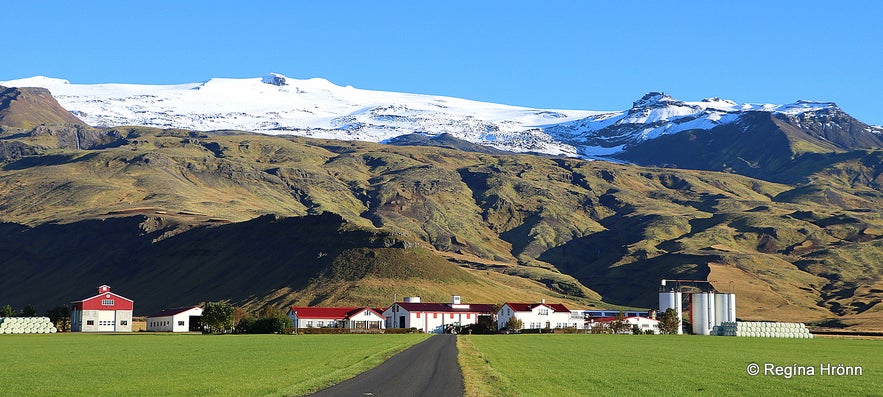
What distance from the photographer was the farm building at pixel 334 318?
6772 inches

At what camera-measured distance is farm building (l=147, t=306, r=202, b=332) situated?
578 feet

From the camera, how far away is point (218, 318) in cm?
15200

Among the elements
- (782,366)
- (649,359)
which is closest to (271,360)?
(649,359)

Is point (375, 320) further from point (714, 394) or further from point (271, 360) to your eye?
point (714, 394)

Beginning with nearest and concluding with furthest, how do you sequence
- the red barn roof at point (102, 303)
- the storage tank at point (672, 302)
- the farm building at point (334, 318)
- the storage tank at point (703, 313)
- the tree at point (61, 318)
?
the storage tank at point (703, 313) < the farm building at point (334, 318) < the storage tank at point (672, 302) < the red barn roof at point (102, 303) < the tree at point (61, 318)

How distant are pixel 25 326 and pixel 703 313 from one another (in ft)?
365

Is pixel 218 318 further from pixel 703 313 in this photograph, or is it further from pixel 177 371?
pixel 177 371

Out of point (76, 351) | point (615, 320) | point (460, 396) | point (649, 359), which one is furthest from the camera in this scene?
point (615, 320)

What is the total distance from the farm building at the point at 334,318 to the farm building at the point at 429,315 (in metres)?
4.10

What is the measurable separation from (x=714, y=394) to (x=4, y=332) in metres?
135

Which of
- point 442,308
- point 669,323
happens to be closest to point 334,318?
point 442,308

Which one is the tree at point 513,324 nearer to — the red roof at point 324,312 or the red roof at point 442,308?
the red roof at point 442,308

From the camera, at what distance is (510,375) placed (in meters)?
51.9

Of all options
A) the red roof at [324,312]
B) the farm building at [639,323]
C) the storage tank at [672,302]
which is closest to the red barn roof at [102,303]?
the red roof at [324,312]
